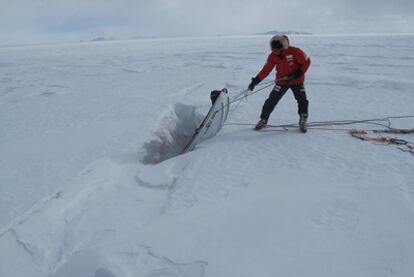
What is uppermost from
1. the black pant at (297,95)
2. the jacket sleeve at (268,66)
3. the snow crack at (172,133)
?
the jacket sleeve at (268,66)

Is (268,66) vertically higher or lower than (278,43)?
lower

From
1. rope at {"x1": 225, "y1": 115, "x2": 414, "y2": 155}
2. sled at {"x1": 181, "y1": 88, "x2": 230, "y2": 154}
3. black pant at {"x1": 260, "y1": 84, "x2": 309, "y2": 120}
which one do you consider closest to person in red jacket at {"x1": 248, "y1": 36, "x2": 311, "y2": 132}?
black pant at {"x1": 260, "y1": 84, "x2": 309, "y2": 120}

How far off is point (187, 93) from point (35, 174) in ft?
17.5

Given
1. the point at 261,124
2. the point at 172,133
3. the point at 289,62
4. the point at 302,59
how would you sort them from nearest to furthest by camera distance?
the point at 302,59, the point at 289,62, the point at 261,124, the point at 172,133

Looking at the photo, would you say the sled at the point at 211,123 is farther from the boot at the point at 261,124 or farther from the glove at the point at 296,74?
the glove at the point at 296,74

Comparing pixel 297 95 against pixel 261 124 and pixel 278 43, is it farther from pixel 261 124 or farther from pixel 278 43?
pixel 278 43

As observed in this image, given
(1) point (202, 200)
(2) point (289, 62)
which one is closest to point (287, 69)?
(2) point (289, 62)

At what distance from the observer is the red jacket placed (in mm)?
4930

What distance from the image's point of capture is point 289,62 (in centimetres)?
503

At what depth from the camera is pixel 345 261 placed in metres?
2.52

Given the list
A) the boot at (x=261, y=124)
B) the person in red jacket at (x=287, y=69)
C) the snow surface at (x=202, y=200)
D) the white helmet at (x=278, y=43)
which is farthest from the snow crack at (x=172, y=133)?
the white helmet at (x=278, y=43)

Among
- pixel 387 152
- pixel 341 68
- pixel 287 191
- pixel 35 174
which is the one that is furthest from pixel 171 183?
pixel 341 68

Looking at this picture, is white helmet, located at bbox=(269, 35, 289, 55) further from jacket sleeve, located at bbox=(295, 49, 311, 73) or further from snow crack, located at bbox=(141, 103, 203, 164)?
snow crack, located at bbox=(141, 103, 203, 164)

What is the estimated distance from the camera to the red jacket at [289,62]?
16.2 feet
